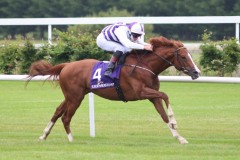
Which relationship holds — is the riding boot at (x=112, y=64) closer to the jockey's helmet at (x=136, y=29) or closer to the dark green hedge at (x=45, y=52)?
the jockey's helmet at (x=136, y=29)

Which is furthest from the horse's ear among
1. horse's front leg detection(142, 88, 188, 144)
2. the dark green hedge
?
the dark green hedge

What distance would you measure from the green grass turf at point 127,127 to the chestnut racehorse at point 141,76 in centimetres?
47

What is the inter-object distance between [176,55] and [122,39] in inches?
30.5

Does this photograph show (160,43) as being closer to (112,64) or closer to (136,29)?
(136,29)

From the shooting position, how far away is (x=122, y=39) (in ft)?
36.3

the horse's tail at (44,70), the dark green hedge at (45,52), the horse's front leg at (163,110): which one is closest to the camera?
the horse's front leg at (163,110)

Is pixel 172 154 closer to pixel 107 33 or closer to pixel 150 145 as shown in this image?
pixel 150 145

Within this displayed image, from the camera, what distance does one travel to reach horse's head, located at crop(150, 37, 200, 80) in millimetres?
10906

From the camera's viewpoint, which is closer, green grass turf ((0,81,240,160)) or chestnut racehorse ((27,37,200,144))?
green grass turf ((0,81,240,160))

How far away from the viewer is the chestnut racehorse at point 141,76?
1083cm

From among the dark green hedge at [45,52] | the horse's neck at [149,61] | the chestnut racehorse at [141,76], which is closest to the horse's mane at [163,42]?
the chestnut racehorse at [141,76]

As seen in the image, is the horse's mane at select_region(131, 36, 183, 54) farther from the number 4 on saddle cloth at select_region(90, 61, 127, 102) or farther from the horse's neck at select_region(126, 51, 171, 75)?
the number 4 on saddle cloth at select_region(90, 61, 127, 102)

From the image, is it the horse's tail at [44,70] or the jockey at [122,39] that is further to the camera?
the horse's tail at [44,70]

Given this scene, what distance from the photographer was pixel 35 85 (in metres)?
22.6
